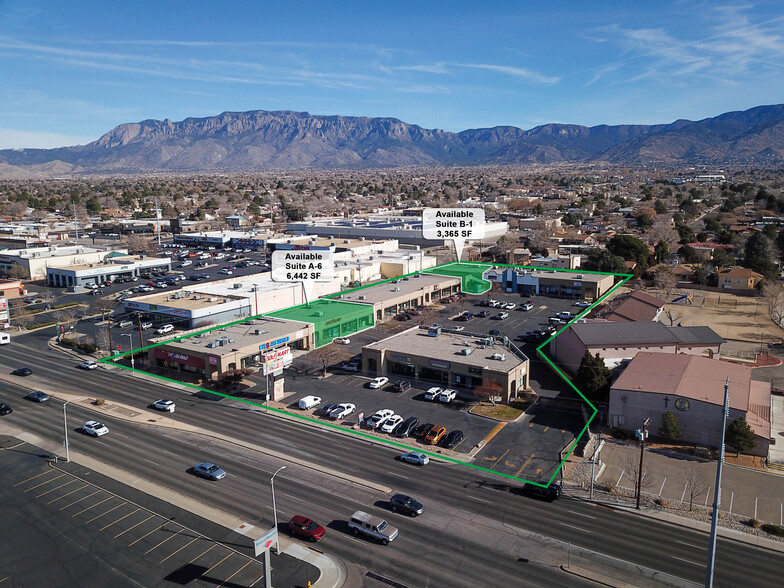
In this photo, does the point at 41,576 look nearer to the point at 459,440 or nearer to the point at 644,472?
the point at 459,440

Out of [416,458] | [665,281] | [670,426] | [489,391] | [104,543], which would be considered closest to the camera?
[104,543]

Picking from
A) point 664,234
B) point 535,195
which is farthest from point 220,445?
point 535,195

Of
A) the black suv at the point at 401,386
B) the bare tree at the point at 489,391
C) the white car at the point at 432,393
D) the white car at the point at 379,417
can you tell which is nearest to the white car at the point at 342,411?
the white car at the point at 379,417

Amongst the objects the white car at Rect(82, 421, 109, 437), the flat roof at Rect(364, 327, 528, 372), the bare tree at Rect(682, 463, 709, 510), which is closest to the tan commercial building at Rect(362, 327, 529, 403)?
the flat roof at Rect(364, 327, 528, 372)

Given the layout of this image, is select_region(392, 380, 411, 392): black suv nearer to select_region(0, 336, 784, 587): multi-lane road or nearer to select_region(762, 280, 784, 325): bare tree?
select_region(0, 336, 784, 587): multi-lane road

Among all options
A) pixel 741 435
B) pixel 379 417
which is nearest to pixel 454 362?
pixel 379 417

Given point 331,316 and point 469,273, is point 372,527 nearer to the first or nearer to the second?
point 331,316
